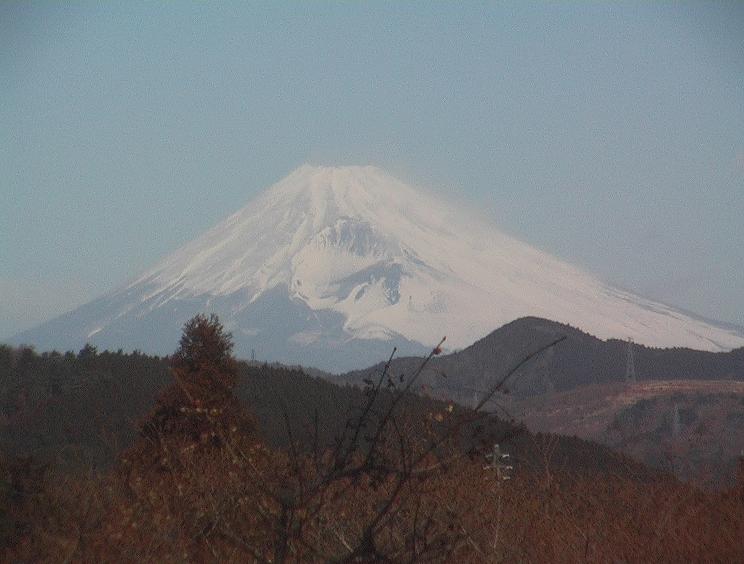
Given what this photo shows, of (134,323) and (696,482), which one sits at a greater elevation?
(134,323)

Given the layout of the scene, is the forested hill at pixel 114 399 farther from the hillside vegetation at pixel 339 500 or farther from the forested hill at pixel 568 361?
the forested hill at pixel 568 361

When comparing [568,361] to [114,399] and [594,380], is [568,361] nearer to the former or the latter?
[594,380]

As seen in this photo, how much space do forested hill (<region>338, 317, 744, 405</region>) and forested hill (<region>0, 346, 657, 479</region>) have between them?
28424 millimetres

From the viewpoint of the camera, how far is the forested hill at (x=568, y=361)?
51.0m

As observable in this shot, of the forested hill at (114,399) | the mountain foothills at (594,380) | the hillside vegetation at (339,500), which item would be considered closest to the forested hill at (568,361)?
the mountain foothills at (594,380)

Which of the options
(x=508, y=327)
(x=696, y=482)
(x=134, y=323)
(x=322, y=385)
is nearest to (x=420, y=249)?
(x=134, y=323)

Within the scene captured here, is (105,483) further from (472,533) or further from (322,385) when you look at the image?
(322,385)

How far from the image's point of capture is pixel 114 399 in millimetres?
19625

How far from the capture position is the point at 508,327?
55500 millimetres

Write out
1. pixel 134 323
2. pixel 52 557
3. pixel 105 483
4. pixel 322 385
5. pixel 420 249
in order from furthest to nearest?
pixel 420 249 < pixel 134 323 < pixel 322 385 < pixel 105 483 < pixel 52 557

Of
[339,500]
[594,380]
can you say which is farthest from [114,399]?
[594,380]

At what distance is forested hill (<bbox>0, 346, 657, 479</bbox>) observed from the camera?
17.0 meters

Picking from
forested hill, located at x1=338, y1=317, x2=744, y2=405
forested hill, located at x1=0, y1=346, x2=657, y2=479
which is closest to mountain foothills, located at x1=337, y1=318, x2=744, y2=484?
forested hill, located at x1=338, y1=317, x2=744, y2=405

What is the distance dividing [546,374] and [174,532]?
4608 cm
